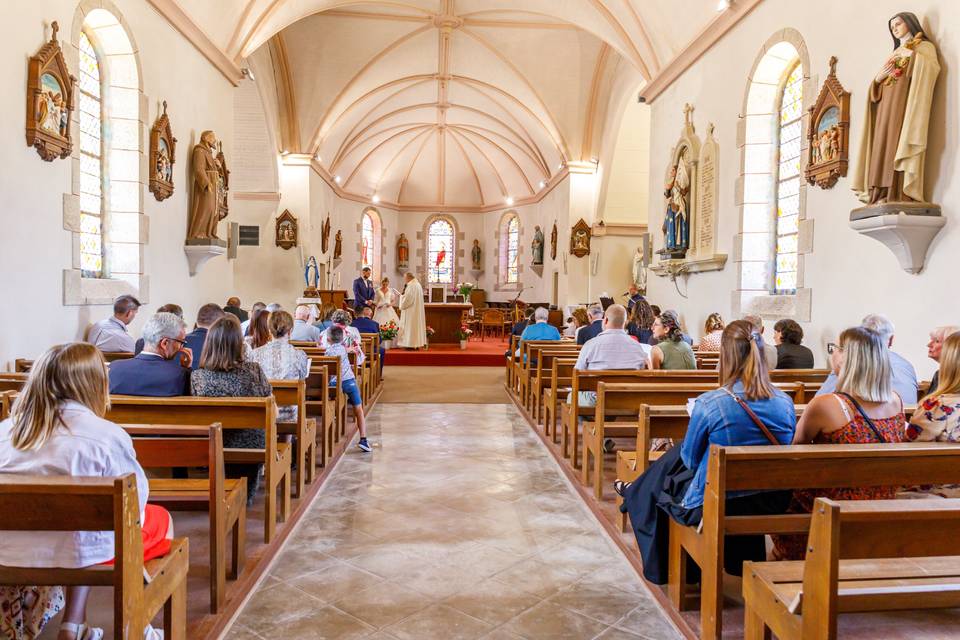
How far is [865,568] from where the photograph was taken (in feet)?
6.68

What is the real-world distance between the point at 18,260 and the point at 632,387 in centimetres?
456

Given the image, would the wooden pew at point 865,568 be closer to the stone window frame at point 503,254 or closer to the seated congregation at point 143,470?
the seated congregation at point 143,470

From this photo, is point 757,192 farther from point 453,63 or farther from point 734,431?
point 453,63

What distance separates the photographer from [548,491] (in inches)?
189

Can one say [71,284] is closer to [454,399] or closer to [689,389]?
[454,399]

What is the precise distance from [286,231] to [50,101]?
9.59 m

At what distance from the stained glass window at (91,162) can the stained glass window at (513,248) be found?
1595cm

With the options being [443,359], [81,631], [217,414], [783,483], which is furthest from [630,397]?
[443,359]

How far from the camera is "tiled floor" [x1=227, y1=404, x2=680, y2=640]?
2.83 metres

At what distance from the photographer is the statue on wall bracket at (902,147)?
4703mm

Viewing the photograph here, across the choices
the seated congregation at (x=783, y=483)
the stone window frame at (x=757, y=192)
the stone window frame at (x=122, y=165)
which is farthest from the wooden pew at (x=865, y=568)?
the stone window frame at (x=122, y=165)

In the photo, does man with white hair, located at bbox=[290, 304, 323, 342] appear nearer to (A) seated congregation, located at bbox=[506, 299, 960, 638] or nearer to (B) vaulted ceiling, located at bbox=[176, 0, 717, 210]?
(B) vaulted ceiling, located at bbox=[176, 0, 717, 210]

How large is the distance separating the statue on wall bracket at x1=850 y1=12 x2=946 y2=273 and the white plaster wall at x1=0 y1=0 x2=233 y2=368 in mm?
6187

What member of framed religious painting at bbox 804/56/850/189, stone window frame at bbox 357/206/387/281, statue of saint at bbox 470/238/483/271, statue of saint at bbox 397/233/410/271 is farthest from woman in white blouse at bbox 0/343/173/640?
statue of saint at bbox 470/238/483/271
